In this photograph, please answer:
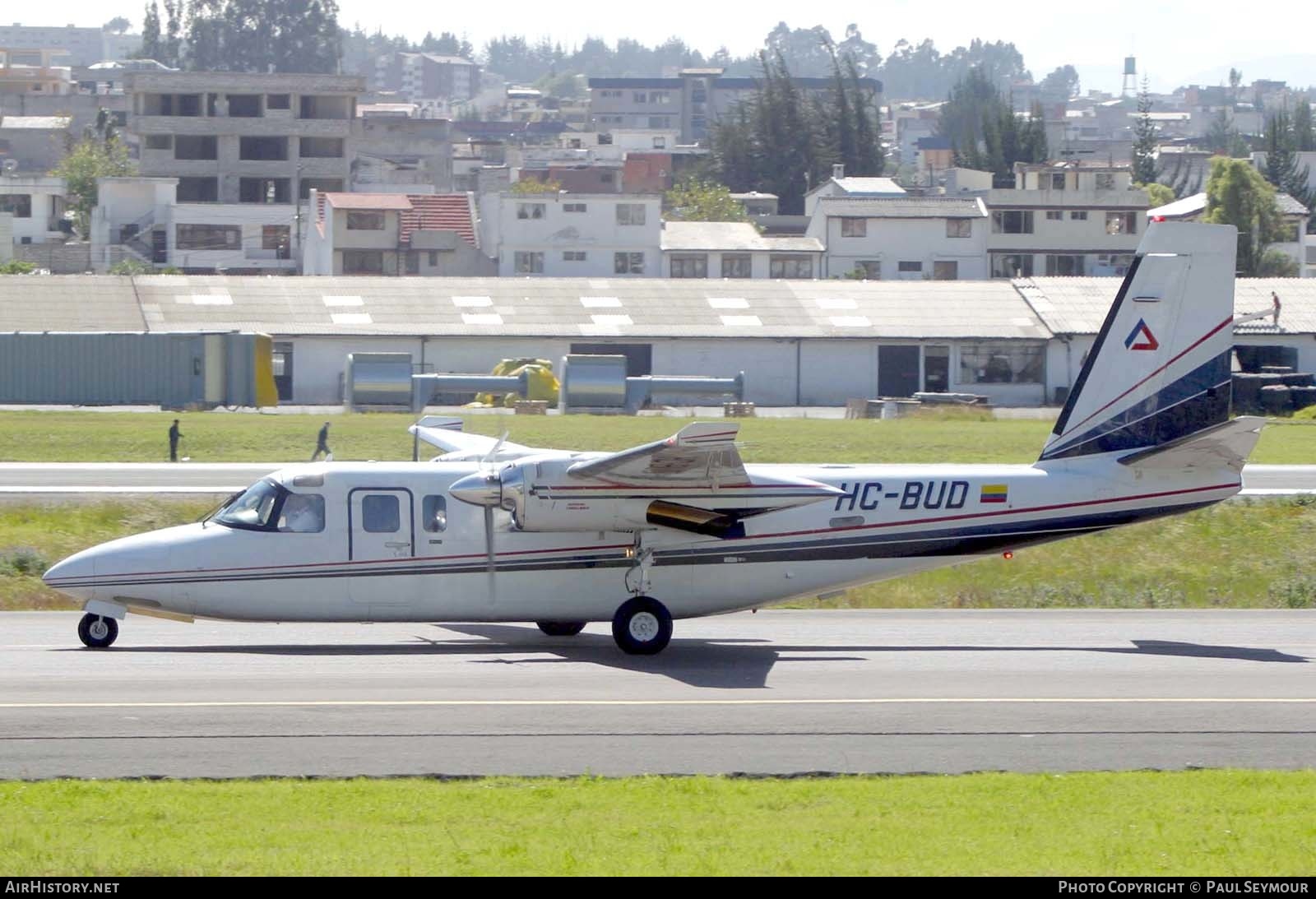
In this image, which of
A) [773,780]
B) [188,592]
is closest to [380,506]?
[188,592]

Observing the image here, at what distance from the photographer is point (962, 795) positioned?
12.2 m

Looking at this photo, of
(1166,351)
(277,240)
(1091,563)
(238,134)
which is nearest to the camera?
(1166,351)

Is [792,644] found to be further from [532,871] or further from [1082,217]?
[1082,217]

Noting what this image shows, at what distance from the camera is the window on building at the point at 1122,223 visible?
318ft

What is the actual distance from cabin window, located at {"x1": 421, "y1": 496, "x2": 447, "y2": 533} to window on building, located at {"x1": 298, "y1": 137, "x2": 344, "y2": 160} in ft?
345

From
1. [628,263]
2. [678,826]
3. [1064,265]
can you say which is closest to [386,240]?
[628,263]

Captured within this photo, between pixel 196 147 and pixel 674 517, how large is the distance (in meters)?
107

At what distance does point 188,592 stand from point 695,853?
9.91 metres

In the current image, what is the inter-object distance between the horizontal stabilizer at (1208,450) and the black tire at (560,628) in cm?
716

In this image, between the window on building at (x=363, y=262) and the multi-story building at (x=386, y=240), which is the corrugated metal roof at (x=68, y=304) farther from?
the window on building at (x=363, y=262)

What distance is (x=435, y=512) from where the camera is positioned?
1922cm

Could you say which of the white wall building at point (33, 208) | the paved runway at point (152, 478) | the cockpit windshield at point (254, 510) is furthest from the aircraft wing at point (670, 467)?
the white wall building at point (33, 208)

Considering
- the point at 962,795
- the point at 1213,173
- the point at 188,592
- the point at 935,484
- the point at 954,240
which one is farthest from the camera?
the point at 1213,173

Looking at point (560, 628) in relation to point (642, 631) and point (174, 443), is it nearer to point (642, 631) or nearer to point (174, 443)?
point (642, 631)
